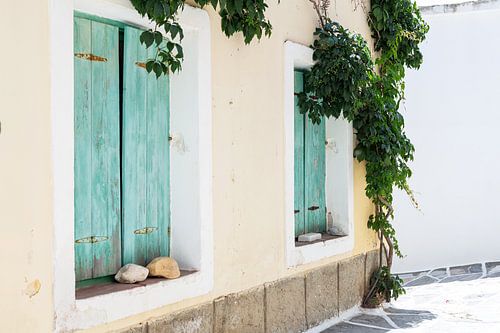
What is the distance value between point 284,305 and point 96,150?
2269mm

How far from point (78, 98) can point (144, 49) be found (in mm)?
644

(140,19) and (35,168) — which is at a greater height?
(140,19)

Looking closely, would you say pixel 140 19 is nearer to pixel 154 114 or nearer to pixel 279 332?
pixel 154 114

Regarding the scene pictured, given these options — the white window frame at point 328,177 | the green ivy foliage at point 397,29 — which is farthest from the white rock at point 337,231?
the green ivy foliage at point 397,29

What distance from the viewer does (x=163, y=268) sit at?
158 inches

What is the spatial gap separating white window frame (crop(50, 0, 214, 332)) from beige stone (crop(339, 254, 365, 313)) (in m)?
2.28

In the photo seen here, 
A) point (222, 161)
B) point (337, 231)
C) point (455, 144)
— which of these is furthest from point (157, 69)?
point (455, 144)

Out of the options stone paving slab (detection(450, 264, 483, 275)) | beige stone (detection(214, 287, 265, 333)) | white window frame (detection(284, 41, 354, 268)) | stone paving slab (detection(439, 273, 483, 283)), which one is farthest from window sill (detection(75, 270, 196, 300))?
stone paving slab (detection(450, 264, 483, 275))

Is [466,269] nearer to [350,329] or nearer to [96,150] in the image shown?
[350,329]

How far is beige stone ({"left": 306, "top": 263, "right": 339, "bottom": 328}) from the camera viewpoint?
5.72m

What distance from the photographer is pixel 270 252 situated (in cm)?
512

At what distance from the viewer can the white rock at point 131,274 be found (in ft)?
12.5

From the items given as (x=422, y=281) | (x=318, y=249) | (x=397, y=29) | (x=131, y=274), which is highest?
(x=397, y=29)

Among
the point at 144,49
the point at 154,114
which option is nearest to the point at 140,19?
the point at 144,49
